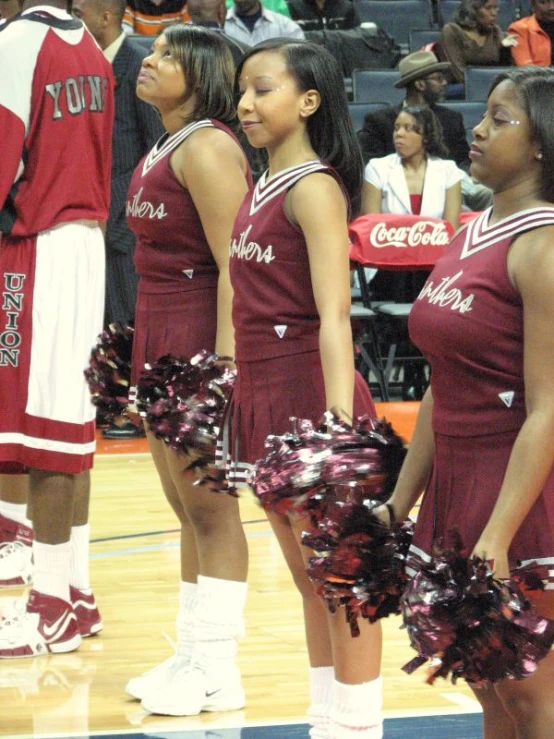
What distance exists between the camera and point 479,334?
1.94 metres

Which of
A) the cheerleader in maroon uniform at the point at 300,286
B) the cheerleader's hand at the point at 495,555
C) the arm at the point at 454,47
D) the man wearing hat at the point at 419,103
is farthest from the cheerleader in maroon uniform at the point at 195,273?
the arm at the point at 454,47

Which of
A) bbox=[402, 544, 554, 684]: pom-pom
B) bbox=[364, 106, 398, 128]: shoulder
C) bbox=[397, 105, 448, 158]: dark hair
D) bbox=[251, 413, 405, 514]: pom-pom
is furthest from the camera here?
bbox=[364, 106, 398, 128]: shoulder

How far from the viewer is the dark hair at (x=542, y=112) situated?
1.94 m

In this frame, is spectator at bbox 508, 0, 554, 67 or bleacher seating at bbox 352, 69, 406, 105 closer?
bleacher seating at bbox 352, 69, 406, 105

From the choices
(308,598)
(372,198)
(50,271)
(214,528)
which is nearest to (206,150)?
(50,271)

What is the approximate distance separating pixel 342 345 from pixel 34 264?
1.33 metres

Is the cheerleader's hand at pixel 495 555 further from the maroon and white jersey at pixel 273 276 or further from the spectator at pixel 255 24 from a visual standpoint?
the spectator at pixel 255 24

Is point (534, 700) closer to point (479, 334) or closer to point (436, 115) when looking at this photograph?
point (479, 334)

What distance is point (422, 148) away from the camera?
7.29 m

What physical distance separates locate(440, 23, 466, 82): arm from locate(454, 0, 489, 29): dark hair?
0.07 metres

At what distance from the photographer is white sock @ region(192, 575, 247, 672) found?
3.12m

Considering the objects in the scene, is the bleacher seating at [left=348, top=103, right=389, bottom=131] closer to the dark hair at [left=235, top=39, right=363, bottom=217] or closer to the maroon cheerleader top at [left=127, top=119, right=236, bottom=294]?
the maroon cheerleader top at [left=127, top=119, right=236, bottom=294]

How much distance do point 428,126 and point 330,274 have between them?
16.4 ft

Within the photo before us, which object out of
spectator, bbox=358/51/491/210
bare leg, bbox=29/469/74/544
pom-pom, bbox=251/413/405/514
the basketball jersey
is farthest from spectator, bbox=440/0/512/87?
the basketball jersey
